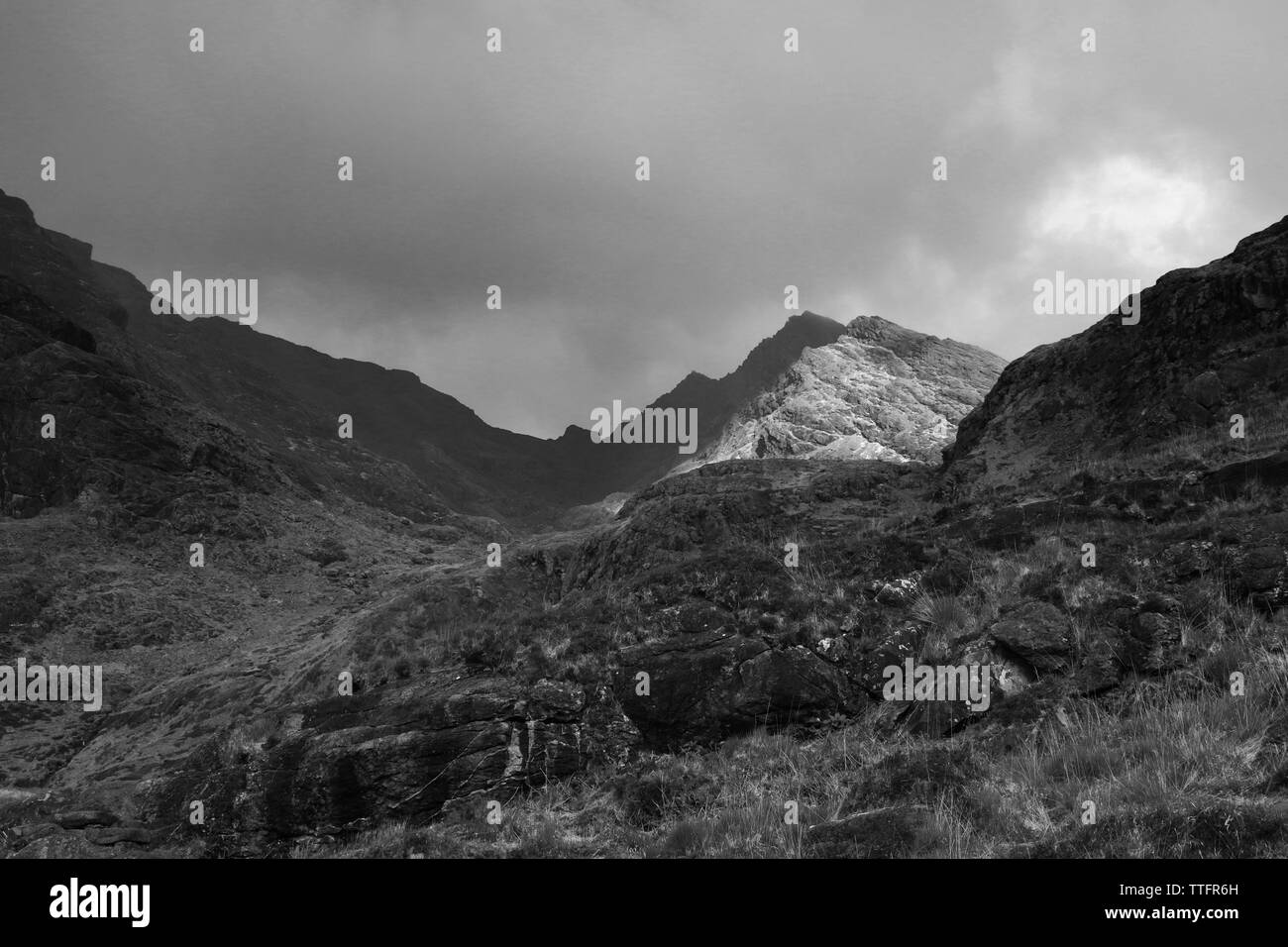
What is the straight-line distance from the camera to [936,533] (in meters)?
16.7

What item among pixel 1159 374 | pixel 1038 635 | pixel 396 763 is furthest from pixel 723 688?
pixel 1159 374

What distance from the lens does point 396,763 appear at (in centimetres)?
1225

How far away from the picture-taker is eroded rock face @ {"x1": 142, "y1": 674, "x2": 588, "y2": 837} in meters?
11.9

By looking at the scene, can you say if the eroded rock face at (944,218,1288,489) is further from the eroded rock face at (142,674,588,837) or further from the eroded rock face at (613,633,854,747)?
the eroded rock face at (142,674,588,837)

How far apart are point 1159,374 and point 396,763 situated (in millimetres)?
21691

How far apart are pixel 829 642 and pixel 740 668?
1584 mm

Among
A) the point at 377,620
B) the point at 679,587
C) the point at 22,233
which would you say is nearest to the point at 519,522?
the point at 22,233

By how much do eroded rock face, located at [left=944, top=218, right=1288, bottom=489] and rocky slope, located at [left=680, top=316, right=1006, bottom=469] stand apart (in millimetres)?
65546

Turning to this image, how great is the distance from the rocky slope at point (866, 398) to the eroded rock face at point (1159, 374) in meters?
65.5

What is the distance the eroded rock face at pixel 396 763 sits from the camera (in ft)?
39.0

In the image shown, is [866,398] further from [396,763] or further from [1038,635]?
[396,763]

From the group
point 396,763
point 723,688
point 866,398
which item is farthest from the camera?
point 866,398

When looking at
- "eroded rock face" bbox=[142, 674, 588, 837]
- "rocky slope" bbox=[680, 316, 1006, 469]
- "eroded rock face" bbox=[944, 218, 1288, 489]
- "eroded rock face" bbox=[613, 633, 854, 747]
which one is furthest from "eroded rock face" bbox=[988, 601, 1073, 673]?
"rocky slope" bbox=[680, 316, 1006, 469]
